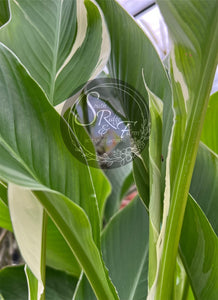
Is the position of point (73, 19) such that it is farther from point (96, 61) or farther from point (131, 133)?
point (131, 133)

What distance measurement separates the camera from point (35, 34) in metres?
0.50

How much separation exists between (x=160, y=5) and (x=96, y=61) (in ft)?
0.52

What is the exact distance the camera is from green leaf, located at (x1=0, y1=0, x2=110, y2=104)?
478mm

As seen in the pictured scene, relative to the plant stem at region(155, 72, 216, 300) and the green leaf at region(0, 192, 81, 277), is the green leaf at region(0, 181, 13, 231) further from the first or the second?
the plant stem at region(155, 72, 216, 300)

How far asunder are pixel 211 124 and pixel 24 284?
1.47 feet

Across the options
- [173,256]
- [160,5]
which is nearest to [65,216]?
[173,256]

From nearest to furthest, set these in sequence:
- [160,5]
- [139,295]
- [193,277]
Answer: [160,5]
[193,277]
[139,295]

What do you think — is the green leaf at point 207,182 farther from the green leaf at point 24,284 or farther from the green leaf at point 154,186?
the green leaf at point 24,284

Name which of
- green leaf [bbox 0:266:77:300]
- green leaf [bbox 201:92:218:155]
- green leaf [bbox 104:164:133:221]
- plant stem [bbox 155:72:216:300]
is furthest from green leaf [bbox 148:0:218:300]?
green leaf [bbox 104:164:133:221]

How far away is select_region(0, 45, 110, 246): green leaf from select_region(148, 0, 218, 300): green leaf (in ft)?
0.38

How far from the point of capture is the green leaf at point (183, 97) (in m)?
0.32

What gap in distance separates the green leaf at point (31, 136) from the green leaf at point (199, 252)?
152 millimetres

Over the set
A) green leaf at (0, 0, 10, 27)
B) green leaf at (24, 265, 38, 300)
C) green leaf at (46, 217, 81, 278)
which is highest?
green leaf at (0, 0, 10, 27)

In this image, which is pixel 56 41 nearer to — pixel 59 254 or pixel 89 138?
pixel 89 138
